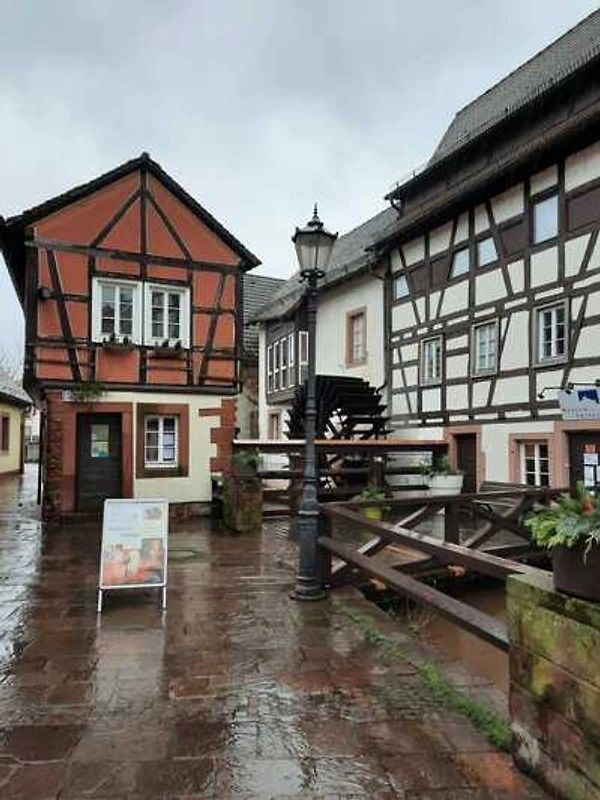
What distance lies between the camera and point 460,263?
13.0 m

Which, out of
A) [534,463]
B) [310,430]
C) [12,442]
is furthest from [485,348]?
[12,442]

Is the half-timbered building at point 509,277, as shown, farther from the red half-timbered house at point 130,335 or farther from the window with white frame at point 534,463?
the red half-timbered house at point 130,335

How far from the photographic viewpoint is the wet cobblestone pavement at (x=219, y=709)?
102 inches

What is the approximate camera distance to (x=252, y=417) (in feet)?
77.7

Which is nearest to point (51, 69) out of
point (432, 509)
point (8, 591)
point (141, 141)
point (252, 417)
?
point (141, 141)

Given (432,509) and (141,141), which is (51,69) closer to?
(141,141)

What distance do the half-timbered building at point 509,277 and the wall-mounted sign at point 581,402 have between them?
0.20 m

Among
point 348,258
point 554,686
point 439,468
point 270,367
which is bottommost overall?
point 554,686

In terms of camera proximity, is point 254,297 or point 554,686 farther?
point 254,297

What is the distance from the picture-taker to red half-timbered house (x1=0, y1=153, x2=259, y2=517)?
1116 cm

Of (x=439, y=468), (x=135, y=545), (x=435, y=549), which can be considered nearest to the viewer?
(x=435, y=549)

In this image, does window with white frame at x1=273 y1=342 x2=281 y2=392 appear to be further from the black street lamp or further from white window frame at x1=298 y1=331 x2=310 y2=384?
the black street lamp

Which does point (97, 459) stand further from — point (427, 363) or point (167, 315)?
point (427, 363)

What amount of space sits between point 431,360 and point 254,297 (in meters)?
11.7
